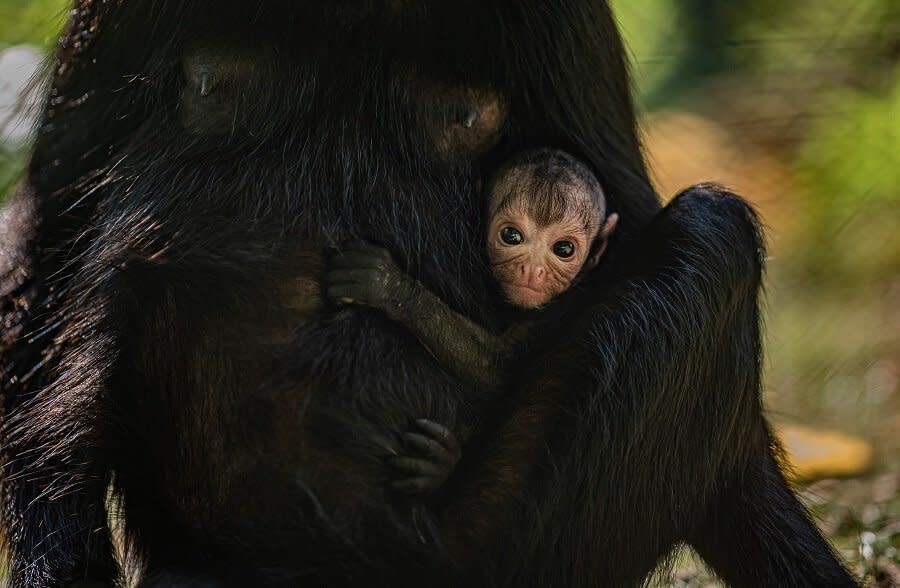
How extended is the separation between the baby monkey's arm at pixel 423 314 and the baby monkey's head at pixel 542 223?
214 mm

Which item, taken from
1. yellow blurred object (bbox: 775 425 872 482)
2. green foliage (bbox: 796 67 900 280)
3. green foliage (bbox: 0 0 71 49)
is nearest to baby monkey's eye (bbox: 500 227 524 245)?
yellow blurred object (bbox: 775 425 872 482)

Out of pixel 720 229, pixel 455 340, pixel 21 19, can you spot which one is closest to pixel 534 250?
pixel 455 340

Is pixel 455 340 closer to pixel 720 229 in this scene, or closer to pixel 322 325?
pixel 322 325

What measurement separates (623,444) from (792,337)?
4.72 meters

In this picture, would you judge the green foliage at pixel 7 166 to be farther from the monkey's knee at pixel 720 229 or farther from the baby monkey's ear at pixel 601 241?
the monkey's knee at pixel 720 229

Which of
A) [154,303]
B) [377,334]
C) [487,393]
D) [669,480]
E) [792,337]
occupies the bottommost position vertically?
[792,337]

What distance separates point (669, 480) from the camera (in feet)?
10.4

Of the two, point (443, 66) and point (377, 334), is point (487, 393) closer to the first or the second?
point (377, 334)

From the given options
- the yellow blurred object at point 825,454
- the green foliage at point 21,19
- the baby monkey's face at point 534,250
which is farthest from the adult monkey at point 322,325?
the green foliage at point 21,19

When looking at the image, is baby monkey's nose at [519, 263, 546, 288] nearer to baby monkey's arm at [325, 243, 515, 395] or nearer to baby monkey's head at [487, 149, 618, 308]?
baby monkey's head at [487, 149, 618, 308]

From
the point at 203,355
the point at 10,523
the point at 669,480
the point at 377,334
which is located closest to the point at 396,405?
the point at 377,334

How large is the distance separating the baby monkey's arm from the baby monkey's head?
0.21m

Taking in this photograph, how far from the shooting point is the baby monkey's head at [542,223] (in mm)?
3469

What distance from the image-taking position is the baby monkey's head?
347cm
